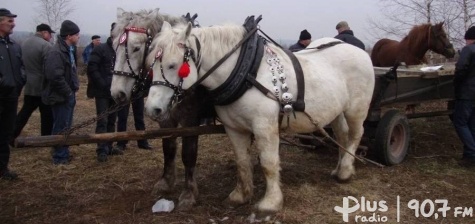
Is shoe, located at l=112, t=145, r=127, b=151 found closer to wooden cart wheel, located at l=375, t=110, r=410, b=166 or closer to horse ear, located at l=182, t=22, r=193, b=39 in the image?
horse ear, located at l=182, t=22, r=193, b=39

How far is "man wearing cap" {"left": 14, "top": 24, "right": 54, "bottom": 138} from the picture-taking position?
5.48 metres

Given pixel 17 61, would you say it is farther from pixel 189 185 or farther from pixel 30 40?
pixel 189 185

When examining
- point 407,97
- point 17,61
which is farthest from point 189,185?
point 407,97

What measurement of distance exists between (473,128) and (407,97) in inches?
36.8

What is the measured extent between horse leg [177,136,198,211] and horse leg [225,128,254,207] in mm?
323

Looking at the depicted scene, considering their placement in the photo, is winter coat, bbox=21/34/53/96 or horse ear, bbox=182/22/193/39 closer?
horse ear, bbox=182/22/193/39

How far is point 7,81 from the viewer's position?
445 cm

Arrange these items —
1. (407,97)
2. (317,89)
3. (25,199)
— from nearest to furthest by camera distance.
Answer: (317,89) → (25,199) → (407,97)

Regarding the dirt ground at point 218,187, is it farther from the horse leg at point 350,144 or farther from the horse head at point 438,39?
the horse head at point 438,39

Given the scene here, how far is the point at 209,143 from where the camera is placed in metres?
6.48

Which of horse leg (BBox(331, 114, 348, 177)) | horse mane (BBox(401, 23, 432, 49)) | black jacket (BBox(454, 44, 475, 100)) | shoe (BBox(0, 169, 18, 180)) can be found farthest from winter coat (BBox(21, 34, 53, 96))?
horse mane (BBox(401, 23, 432, 49))

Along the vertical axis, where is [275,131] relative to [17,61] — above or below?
below

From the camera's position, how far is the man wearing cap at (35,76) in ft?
18.0

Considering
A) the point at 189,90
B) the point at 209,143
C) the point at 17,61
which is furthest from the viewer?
the point at 209,143
